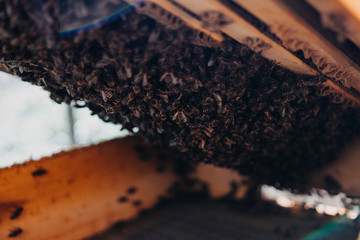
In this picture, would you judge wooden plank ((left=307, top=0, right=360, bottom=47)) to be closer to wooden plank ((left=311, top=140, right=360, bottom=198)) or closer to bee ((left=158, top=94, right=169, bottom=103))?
bee ((left=158, top=94, right=169, bottom=103))

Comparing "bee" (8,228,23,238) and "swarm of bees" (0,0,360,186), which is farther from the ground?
"swarm of bees" (0,0,360,186)

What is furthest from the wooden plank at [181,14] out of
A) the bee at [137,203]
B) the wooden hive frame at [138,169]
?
the bee at [137,203]

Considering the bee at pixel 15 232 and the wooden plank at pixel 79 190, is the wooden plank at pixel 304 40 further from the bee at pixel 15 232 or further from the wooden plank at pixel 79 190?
the bee at pixel 15 232

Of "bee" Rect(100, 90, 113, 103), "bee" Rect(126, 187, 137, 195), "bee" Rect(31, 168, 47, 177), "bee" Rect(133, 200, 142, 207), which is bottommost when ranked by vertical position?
"bee" Rect(133, 200, 142, 207)

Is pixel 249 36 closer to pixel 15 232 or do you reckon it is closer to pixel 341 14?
pixel 341 14

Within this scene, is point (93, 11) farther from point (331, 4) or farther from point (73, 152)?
point (73, 152)

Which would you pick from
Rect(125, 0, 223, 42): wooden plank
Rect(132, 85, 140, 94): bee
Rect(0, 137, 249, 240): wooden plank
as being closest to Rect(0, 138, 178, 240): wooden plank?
Rect(0, 137, 249, 240): wooden plank
